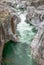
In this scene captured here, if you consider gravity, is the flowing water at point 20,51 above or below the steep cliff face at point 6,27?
below

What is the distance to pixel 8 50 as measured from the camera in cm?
1291

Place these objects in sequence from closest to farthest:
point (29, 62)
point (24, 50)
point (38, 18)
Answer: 1. point (29, 62)
2. point (24, 50)
3. point (38, 18)

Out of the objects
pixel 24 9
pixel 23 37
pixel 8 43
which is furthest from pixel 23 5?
pixel 8 43

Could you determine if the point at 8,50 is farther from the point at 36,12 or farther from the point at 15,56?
the point at 36,12

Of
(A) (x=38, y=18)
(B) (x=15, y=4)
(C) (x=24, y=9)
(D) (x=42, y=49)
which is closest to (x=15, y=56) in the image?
(D) (x=42, y=49)

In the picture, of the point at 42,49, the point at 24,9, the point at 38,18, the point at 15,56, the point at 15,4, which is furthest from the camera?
the point at 15,4

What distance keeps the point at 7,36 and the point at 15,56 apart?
4.54 feet

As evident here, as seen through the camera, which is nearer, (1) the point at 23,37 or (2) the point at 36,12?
(1) the point at 23,37

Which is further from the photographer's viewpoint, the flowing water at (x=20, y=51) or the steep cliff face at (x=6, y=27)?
the steep cliff face at (x=6, y=27)

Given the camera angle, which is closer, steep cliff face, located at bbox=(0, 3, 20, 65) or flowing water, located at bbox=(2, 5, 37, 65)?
flowing water, located at bbox=(2, 5, 37, 65)

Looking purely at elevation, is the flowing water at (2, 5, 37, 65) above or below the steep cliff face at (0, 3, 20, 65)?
below

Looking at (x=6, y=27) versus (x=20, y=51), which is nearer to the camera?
(x=6, y=27)

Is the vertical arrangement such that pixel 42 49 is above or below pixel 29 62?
above

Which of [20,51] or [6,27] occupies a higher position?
[6,27]
